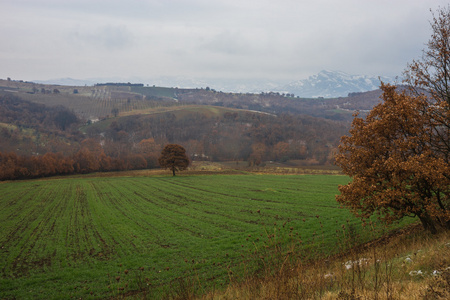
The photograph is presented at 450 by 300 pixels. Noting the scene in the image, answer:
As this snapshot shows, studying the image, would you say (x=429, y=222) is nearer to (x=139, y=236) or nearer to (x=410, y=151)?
(x=410, y=151)

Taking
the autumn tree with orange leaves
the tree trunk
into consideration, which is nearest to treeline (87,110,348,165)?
the autumn tree with orange leaves

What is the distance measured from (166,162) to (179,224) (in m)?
49.2

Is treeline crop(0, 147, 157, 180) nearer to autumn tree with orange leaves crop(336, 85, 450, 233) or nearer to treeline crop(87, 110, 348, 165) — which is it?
treeline crop(87, 110, 348, 165)

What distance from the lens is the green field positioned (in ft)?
49.0

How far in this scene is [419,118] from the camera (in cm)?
1441

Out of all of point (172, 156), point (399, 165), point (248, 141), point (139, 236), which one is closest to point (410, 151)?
point (399, 165)

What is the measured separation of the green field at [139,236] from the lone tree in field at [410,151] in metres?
4.96

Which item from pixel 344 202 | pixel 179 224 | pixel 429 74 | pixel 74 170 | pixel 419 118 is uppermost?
pixel 429 74

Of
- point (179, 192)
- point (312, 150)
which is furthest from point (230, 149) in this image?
point (179, 192)

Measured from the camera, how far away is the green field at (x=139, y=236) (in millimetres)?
14922

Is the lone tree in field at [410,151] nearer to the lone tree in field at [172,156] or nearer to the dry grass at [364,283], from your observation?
the dry grass at [364,283]

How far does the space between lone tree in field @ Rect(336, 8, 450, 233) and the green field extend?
496 cm

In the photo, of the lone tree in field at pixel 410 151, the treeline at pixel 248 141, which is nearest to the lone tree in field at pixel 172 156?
the treeline at pixel 248 141

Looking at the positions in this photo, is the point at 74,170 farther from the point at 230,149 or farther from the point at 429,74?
the point at 429,74
